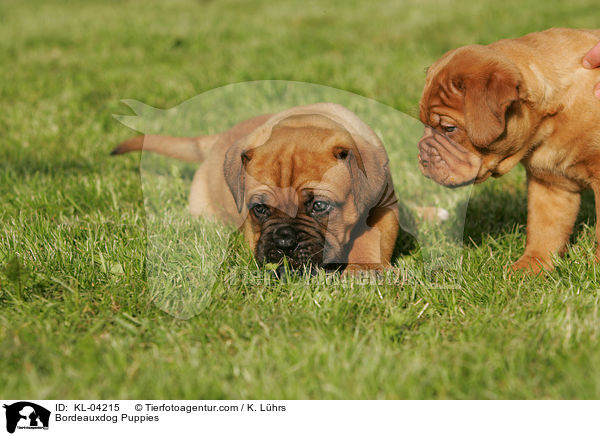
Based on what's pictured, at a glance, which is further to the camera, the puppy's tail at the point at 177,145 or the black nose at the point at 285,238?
the puppy's tail at the point at 177,145

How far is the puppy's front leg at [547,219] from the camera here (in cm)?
377

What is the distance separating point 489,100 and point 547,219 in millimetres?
1148

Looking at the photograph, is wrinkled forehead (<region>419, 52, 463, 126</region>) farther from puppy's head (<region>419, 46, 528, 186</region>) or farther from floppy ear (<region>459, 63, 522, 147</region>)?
floppy ear (<region>459, 63, 522, 147</region>)

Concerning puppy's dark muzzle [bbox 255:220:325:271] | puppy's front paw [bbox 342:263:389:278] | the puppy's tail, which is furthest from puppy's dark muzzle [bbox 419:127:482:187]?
the puppy's tail

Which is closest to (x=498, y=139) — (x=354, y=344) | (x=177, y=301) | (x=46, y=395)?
(x=354, y=344)

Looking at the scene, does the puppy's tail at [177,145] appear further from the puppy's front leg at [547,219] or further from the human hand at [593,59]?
the human hand at [593,59]

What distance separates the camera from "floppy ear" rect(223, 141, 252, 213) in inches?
146

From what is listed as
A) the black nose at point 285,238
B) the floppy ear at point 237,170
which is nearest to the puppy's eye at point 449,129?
the black nose at point 285,238

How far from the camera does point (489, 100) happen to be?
305 cm

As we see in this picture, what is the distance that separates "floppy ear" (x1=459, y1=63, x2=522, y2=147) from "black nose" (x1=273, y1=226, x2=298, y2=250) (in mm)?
1168

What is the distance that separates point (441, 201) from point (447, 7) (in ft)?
29.1

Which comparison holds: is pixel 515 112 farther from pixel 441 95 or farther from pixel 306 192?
pixel 306 192
